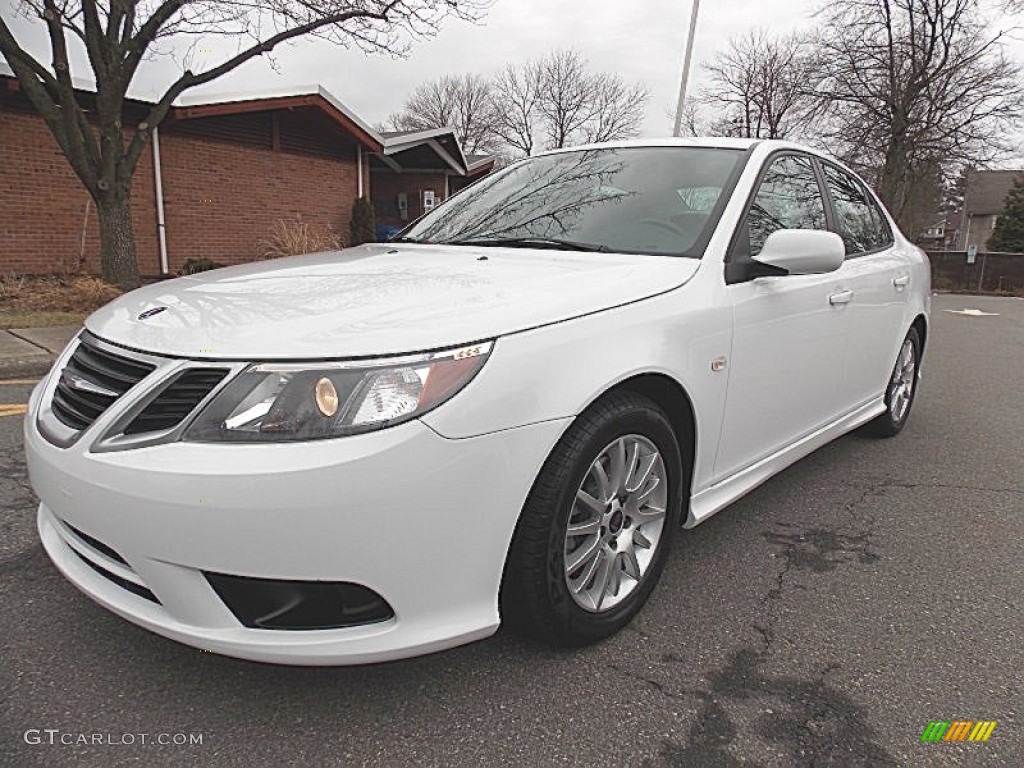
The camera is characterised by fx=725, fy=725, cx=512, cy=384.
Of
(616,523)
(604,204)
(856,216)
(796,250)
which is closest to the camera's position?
(616,523)

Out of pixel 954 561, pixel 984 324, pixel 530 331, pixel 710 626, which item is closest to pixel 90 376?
pixel 530 331

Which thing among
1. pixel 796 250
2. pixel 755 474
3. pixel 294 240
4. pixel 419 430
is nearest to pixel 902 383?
pixel 755 474

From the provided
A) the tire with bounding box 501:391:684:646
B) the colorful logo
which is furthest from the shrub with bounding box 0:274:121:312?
the colorful logo

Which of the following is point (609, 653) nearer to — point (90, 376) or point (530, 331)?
point (530, 331)

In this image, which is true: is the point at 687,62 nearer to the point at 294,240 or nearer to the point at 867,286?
the point at 294,240

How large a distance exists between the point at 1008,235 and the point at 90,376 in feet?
133

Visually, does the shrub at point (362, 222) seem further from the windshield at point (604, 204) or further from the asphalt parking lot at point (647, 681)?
the asphalt parking lot at point (647, 681)

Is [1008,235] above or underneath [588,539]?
above

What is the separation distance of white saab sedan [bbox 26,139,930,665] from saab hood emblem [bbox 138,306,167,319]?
11 millimetres

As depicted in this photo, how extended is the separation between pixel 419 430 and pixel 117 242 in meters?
9.31

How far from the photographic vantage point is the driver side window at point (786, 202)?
2.74 meters

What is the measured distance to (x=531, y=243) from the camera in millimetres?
2697

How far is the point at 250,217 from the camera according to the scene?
13766 millimetres

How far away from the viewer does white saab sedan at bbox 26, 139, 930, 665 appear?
1561 millimetres
